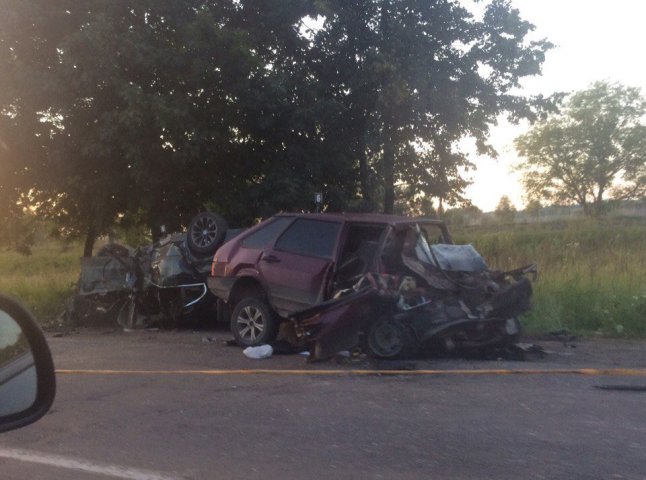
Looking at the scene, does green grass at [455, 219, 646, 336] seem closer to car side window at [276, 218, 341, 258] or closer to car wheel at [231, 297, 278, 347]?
car side window at [276, 218, 341, 258]

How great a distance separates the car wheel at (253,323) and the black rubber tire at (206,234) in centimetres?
258

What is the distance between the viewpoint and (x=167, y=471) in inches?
219

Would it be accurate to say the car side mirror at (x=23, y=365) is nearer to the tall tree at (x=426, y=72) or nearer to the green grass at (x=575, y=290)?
the green grass at (x=575, y=290)

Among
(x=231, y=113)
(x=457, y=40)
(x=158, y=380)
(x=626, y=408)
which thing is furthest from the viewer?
(x=457, y=40)

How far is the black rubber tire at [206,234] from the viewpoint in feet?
44.7

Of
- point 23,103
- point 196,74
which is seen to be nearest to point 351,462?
point 196,74

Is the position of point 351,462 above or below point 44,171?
below

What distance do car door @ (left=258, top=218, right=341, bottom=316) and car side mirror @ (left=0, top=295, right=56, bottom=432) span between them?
6944 millimetres

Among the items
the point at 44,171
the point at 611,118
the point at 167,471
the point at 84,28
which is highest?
the point at 611,118

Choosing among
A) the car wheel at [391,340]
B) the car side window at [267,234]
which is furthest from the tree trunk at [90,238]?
the car wheel at [391,340]

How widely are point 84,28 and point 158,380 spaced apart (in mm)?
10956

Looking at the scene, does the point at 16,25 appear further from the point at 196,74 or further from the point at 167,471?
the point at 167,471

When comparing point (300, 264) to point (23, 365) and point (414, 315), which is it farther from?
point (23, 365)

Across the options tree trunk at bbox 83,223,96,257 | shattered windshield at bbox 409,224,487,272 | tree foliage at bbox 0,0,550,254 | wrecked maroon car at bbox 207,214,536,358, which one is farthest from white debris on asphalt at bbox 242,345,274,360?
tree trunk at bbox 83,223,96,257
